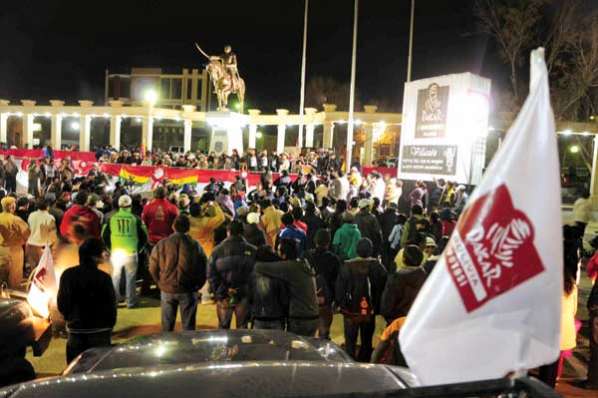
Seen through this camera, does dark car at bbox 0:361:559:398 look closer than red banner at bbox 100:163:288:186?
Yes

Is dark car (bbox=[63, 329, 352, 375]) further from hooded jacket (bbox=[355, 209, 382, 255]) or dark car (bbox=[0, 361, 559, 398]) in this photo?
hooded jacket (bbox=[355, 209, 382, 255])

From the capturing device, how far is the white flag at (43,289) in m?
6.34

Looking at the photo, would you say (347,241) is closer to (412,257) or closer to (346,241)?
(346,241)

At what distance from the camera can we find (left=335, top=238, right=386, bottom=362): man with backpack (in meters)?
6.37

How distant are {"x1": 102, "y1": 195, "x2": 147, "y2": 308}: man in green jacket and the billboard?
4.48m

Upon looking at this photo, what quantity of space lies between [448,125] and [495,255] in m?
7.29

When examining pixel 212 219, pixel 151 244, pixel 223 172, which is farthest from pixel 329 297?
pixel 223 172

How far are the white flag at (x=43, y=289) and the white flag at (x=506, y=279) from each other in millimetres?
5363

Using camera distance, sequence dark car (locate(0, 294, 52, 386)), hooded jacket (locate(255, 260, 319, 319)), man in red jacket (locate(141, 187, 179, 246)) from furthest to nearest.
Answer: man in red jacket (locate(141, 187, 179, 246)), hooded jacket (locate(255, 260, 319, 319)), dark car (locate(0, 294, 52, 386))

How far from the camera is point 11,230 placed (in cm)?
835

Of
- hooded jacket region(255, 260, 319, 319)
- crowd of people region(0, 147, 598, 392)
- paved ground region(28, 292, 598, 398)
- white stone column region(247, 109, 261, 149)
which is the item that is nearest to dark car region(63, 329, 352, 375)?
crowd of people region(0, 147, 598, 392)

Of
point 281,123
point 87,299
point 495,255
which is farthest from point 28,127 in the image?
point 495,255

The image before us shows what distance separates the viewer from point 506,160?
1990mm

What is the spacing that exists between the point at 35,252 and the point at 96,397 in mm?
7417
